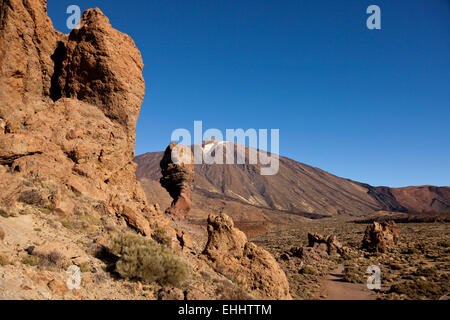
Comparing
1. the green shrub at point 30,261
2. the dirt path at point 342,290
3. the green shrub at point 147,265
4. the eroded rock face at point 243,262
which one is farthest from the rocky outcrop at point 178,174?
the green shrub at point 30,261

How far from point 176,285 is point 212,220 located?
398 centimetres

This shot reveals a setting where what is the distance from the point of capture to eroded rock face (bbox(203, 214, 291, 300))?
9145mm

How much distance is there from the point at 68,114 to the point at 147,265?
8.33 metres

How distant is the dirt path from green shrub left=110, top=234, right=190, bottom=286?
30.1 ft

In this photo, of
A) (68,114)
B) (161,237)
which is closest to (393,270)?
(161,237)

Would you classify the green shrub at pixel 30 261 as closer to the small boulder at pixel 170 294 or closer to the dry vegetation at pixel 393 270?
the small boulder at pixel 170 294

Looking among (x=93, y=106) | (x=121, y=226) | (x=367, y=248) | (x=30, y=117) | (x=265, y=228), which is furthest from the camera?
(x=265, y=228)

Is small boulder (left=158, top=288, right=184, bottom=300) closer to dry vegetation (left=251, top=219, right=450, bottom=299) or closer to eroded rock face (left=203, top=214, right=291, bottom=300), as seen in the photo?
eroded rock face (left=203, top=214, right=291, bottom=300)

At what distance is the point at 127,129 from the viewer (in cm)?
1367

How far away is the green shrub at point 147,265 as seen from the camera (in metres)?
6.65

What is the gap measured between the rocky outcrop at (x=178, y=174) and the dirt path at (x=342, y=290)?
72.9 ft

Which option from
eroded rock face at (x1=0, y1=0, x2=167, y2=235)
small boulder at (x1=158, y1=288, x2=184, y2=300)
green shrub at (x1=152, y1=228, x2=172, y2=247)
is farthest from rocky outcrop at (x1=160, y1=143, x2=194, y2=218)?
small boulder at (x1=158, y1=288, x2=184, y2=300)
